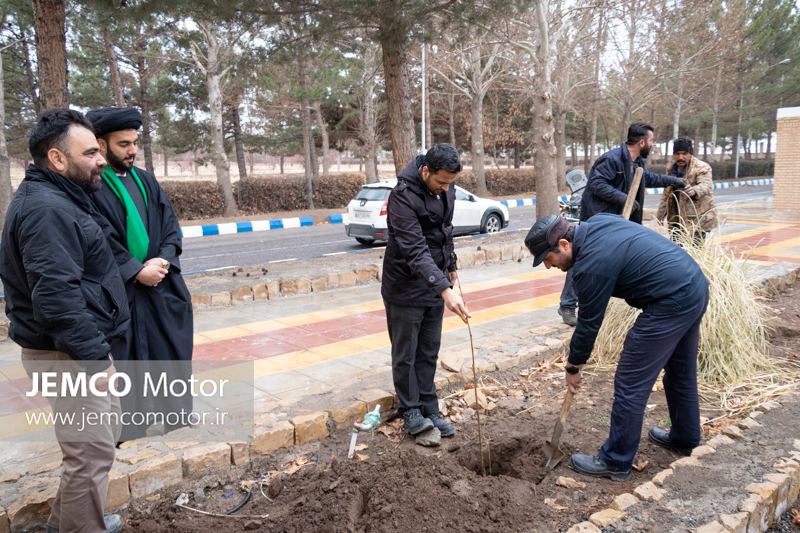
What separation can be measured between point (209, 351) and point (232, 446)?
2.06 m

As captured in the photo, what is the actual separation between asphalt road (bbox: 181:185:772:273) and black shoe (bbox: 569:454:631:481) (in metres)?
8.49

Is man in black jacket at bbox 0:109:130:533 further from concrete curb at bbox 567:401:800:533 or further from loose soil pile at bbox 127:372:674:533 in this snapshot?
concrete curb at bbox 567:401:800:533

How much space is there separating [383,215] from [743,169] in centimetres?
4188

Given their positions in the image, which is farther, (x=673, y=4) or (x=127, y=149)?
(x=673, y=4)

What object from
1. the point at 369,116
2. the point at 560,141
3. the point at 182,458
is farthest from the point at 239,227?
the point at 560,141

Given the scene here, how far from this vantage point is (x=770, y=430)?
11.1ft

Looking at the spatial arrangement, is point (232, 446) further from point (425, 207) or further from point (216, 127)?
point (216, 127)

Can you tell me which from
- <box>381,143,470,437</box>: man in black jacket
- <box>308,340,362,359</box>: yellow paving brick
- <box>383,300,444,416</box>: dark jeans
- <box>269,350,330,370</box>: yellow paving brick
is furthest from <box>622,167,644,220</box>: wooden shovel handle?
<box>269,350,330,370</box>: yellow paving brick

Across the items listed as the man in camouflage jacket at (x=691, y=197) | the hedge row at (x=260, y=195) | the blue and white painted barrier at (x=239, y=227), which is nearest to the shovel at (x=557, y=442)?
the man in camouflage jacket at (x=691, y=197)

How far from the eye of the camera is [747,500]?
8.41ft

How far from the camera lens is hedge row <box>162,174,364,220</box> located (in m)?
20.3

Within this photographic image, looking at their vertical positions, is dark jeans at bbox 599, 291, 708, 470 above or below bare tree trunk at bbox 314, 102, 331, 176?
below

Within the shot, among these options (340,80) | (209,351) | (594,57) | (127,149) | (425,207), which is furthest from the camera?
(594,57)

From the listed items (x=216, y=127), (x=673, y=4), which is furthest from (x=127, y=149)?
(x=673, y=4)
